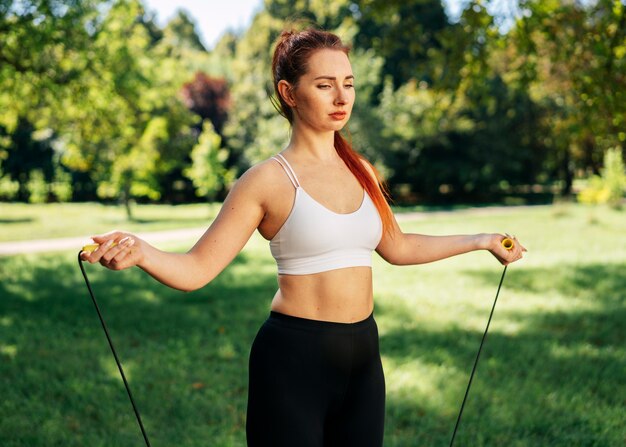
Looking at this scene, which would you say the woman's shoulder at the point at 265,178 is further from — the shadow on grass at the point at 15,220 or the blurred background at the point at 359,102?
the shadow on grass at the point at 15,220

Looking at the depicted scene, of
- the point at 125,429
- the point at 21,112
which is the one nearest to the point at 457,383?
the point at 125,429

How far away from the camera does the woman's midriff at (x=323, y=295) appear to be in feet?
6.46

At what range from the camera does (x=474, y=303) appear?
8211 mm

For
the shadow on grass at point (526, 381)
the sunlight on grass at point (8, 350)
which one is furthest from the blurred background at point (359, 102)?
the sunlight on grass at point (8, 350)

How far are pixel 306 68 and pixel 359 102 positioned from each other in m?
27.4

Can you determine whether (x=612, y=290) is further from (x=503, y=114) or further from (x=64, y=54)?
(x=503, y=114)

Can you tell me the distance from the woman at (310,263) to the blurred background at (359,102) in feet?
1.90

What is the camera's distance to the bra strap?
77.0 inches

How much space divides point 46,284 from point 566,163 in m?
31.5

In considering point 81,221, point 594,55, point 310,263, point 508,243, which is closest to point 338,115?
point 310,263

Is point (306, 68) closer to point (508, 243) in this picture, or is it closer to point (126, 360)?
point (508, 243)

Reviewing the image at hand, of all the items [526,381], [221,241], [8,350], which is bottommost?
[8,350]

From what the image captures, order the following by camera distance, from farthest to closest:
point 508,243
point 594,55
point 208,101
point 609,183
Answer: point 208,101 < point 609,183 < point 594,55 < point 508,243

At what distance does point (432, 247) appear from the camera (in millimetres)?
2389
